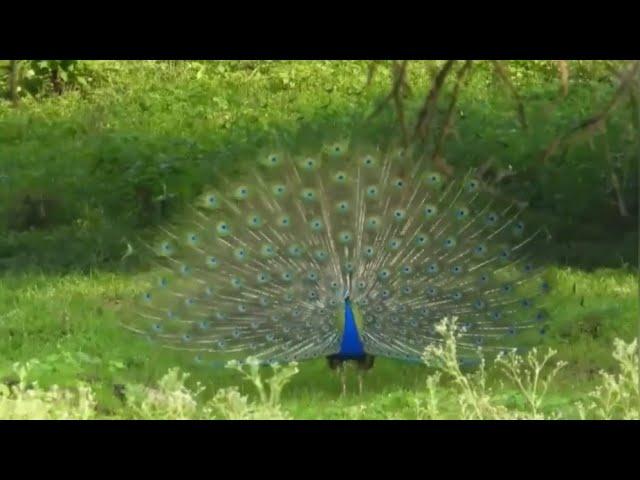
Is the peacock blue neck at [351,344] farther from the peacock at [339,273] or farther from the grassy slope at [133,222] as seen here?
the grassy slope at [133,222]

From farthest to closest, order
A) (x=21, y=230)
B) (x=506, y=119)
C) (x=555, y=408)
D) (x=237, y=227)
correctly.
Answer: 1. (x=506, y=119)
2. (x=21, y=230)
3. (x=237, y=227)
4. (x=555, y=408)

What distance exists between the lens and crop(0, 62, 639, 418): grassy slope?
7793 mm

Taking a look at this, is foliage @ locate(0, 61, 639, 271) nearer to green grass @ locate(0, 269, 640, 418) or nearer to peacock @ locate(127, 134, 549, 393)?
green grass @ locate(0, 269, 640, 418)

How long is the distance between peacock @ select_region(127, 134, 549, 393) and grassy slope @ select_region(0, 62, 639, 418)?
208mm

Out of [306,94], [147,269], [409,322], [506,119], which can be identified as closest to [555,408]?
[409,322]

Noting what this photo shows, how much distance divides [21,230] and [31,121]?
2712 millimetres

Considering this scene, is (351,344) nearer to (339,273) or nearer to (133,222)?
(339,273)

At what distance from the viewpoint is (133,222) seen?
12.2 m

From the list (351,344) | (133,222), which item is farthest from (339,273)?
(133,222)

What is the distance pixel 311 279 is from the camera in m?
8.40

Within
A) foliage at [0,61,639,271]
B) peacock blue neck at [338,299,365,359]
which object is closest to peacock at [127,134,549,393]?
peacock blue neck at [338,299,365,359]

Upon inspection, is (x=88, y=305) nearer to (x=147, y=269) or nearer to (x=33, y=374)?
(x=147, y=269)

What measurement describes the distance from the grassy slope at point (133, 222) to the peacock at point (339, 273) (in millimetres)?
208

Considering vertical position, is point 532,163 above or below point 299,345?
above
